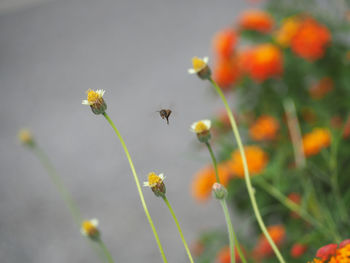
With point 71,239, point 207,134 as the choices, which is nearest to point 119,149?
point 71,239

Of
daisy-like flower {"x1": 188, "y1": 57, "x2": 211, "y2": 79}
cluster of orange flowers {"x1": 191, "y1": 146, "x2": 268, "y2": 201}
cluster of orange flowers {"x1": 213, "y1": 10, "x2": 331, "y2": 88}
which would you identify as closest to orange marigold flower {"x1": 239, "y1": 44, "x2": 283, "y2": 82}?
cluster of orange flowers {"x1": 213, "y1": 10, "x2": 331, "y2": 88}

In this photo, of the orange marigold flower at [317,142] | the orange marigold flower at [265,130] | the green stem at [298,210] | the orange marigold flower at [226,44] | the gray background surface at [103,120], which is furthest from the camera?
the gray background surface at [103,120]

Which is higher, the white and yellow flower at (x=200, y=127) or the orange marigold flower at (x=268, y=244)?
the white and yellow flower at (x=200, y=127)

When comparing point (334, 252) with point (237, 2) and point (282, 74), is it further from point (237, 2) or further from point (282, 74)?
point (237, 2)

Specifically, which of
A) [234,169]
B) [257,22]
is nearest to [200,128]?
[234,169]

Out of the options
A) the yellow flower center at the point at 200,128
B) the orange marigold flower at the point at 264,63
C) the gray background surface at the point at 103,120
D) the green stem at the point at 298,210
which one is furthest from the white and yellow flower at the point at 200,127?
the gray background surface at the point at 103,120

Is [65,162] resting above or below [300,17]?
below

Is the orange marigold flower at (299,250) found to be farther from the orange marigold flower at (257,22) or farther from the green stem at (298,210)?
the orange marigold flower at (257,22)
